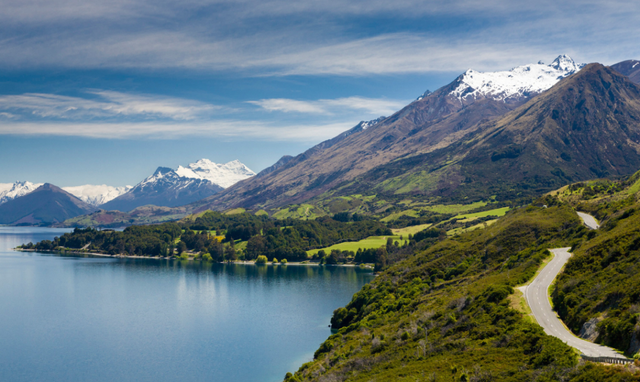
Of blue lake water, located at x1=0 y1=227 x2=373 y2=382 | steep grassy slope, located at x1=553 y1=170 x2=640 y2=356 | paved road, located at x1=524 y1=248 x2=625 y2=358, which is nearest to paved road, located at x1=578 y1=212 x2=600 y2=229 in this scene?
steep grassy slope, located at x1=553 y1=170 x2=640 y2=356

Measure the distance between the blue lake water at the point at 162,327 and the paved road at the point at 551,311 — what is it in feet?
144

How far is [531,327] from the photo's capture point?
46.9m

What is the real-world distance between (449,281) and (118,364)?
→ 6519 cm

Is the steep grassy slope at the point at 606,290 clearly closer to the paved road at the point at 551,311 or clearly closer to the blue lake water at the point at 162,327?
the paved road at the point at 551,311

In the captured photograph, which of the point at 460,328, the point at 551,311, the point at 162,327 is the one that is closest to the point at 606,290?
the point at 551,311

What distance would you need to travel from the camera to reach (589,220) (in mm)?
102938

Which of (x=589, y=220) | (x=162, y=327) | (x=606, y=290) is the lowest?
(x=162, y=327)

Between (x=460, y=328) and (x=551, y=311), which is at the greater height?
(x=551, y=311)

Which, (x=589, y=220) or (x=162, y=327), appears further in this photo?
(x=162, y=327)

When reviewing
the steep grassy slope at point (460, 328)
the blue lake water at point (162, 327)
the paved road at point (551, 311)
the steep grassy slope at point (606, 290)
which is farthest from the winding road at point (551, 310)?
the blue lake water at point (162, 327)

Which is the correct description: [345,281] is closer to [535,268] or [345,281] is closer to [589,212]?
[589,212]

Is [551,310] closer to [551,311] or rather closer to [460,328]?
[551,311]

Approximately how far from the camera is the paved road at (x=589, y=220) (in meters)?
95.3

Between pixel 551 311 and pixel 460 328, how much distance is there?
33.2ft
